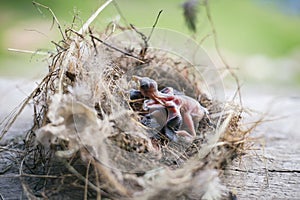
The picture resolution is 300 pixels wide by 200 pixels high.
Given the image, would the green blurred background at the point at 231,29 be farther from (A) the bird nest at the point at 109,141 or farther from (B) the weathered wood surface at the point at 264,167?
(A) the bird nest at the point at 109,141

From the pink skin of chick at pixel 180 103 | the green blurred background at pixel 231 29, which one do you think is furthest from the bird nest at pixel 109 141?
the green blurred background at pixel 231 29

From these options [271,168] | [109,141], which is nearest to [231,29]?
A: [271,168]

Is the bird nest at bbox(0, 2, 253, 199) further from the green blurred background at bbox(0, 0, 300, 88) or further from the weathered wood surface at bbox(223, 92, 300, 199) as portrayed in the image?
the green blurred background at bbox(0, 0, 300, 88)

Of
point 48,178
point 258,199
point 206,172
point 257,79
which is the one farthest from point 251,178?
point 257,79

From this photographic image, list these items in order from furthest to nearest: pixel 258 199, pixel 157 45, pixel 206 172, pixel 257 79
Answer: pixel 257 79, pixel 157 45, pixel 258 199, pixel 206 172

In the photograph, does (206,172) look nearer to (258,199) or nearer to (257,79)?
(258,199)

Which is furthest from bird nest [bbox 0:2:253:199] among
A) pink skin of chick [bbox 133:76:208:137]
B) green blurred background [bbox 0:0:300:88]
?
green blurred background [bbox 0:0:300:88]
